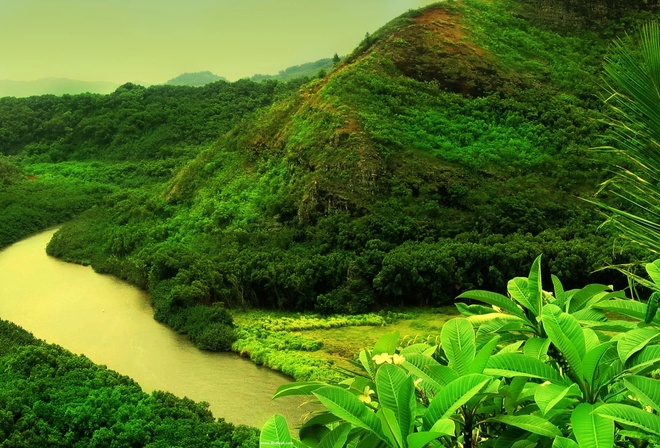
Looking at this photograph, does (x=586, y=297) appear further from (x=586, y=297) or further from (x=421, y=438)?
(x=421, y=438)

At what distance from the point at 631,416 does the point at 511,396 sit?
0.41 m

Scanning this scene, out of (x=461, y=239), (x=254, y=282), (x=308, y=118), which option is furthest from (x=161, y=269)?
(x=461, y=239)

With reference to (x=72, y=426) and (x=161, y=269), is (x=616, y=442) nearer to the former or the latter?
(x=72, y=426)

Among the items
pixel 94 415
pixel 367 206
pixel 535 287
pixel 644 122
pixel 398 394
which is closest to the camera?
pixel 398 394

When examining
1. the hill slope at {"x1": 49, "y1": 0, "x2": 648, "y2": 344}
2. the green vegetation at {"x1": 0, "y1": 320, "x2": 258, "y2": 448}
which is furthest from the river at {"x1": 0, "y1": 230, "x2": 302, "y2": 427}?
the green vegetation at {"x1": 0, "y1": 320, "x2": 258, "y2": 448}

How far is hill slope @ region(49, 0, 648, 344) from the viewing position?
17297mm

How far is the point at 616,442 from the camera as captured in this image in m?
1.89

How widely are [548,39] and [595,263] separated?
13700 mm

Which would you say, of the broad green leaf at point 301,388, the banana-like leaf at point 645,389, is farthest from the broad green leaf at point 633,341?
the broad green leaf at point 301,388

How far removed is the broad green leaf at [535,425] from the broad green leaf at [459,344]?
0.26 meters

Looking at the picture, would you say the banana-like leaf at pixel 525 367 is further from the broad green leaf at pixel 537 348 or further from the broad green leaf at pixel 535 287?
the broad green leaf at pixel 535 287

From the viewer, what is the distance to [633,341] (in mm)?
1983

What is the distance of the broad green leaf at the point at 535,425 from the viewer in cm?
180

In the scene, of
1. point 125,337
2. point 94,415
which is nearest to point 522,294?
point 94,415
